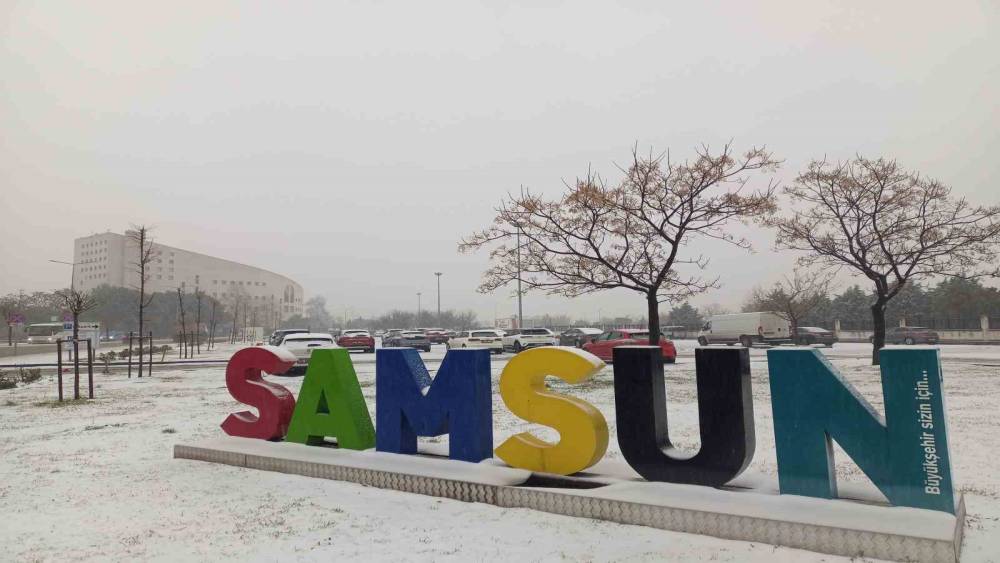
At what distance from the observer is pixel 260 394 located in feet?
25.7

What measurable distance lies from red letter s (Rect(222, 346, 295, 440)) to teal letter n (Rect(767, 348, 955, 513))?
19.4 ft

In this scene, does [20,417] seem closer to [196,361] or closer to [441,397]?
[441,397]

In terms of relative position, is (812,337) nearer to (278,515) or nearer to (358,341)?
(358,341)

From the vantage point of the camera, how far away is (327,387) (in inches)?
279

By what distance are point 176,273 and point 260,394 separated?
15972 centimetres

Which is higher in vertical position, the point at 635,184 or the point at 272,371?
the point at 635,184

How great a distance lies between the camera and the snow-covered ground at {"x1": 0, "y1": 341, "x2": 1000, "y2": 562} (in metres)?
4.28

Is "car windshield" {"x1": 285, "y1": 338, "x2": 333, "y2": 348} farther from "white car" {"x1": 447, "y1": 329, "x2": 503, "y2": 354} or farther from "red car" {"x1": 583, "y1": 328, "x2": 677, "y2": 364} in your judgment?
"white car" {"x1": 447, "y1": 329, "x2": 503, "y2": 354}

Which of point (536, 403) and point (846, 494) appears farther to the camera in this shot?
point (536, 403)

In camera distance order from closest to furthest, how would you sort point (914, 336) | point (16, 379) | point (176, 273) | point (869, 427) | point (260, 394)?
point (869, 427), point (260, 394), point (16, 379), point (914, 336), point (176, 273)

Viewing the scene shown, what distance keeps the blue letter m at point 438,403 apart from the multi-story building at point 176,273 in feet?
357

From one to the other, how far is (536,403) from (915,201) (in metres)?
19.5

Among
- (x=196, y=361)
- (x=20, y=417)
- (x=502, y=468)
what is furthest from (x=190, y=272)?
(x=502, y=468)

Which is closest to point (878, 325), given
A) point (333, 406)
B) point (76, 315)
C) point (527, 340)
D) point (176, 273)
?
point (527, 340)
